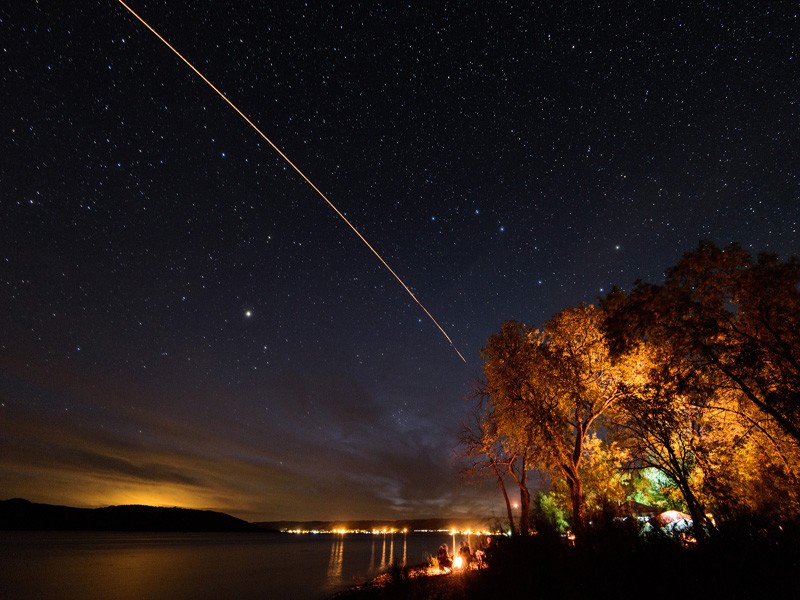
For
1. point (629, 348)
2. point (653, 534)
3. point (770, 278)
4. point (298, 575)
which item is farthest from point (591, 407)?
point (298, 575)

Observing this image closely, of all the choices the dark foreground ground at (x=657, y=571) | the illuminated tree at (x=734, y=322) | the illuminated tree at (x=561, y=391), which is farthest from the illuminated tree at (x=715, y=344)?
the dark foreground ground at (x=657, y=571)

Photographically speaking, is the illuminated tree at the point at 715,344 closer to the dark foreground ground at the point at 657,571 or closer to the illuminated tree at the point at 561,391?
the illuminated tree at the point at 561,391

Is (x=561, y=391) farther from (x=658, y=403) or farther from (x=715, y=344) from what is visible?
(x=715, y=344)

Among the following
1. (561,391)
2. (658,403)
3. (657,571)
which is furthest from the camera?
(561,391)

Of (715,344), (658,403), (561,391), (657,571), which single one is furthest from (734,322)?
(657,571)

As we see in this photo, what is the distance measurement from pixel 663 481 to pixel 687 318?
2811cm

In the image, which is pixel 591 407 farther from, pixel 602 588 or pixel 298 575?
pixel 298 575

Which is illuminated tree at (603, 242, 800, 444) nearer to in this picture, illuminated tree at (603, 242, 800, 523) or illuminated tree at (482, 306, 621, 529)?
illuminated tree at (603, 242, 800, 523)

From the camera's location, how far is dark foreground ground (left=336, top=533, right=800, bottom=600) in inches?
190

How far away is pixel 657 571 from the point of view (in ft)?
18.6

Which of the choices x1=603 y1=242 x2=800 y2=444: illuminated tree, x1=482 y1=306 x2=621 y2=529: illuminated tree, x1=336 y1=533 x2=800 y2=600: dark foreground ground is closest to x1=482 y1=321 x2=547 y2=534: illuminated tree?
x1=482 y1=306 x2=621 y2=529: illuminated tree

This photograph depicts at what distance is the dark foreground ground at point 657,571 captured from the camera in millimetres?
4828

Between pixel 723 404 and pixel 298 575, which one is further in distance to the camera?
pixel 298 575

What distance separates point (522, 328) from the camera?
67.6 feet
